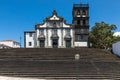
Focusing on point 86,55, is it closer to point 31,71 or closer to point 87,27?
point 31,71

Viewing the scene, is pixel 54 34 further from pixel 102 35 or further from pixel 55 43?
pixel 102 35

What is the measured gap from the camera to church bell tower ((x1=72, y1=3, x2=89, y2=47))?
52594 millimetres

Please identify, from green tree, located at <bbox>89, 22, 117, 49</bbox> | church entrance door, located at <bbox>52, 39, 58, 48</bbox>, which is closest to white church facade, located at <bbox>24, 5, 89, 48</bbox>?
church entrance door, located at <bbox>52, 39, 58, 48</bbox>

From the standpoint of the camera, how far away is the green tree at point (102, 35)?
50344 mm

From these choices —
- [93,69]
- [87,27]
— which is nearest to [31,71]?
[93,69]

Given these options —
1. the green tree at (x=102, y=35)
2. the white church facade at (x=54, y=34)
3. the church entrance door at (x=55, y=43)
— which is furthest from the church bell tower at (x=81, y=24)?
the church entrance door at (x=55, y=43)

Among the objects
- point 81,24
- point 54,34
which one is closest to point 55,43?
point 54,34

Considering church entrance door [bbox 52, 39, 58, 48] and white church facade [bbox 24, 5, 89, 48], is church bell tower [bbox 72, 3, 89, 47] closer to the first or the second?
white church facade [bbox 24, 5, 89, 48]

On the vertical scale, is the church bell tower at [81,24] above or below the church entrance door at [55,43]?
above

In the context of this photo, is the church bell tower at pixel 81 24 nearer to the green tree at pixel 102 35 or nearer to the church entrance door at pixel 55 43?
the green tree at pixel 102 35

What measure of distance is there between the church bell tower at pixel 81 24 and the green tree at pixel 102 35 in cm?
186

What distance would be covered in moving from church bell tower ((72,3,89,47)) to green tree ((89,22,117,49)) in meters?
1.86

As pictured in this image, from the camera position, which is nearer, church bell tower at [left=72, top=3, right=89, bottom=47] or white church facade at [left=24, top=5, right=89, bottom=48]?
white church facade at [left=24, top=5, right=89, bottom=48]

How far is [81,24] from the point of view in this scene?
5438 cm
